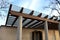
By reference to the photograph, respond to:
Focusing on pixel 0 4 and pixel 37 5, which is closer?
pixel 0 4

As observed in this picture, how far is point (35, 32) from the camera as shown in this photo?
10.2 m

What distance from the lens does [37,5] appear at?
11.9 metres

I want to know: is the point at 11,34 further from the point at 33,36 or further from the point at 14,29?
the point at 33,36

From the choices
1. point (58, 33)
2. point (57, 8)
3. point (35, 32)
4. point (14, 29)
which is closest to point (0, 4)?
point (14, 29)

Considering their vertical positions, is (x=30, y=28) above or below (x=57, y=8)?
below

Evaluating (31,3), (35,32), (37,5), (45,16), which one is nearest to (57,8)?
(37,5)

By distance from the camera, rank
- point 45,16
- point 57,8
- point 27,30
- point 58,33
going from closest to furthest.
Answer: point 45,16, point 27,30, point 58,33, point 57,8

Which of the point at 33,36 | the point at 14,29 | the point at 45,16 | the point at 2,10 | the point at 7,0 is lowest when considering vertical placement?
the point at 33,36

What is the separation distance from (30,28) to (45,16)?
2.74 meters

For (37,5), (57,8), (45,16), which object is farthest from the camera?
(57,8)

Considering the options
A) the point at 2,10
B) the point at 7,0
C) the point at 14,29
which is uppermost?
the point at 7,0

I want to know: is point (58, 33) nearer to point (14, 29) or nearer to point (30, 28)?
point (30, 28)

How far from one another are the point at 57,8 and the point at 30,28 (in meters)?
5.08

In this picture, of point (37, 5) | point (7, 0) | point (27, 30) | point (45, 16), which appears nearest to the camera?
point (45, 16)
